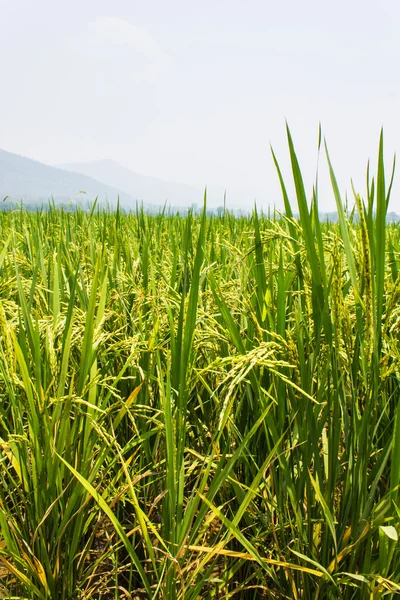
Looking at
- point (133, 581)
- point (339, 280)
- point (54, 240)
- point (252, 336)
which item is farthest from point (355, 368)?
point (54, 240)

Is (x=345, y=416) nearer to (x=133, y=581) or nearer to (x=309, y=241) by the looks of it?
(x=309, y=241)

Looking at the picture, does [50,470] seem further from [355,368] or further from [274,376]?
[355,368]

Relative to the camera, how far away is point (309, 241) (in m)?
0.73

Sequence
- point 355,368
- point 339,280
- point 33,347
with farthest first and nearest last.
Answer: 1. point 33,347
2. point 355,368
3. point 339,280

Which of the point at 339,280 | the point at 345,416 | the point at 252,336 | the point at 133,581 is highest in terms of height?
the point at 339,280

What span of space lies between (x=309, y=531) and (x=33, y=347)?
598mm

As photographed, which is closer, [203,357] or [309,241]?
[309,241]

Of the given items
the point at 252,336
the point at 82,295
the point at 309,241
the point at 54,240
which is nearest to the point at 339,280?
the point at 309,241

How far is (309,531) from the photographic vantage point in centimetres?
79

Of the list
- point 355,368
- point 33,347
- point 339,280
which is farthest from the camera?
point 33,347

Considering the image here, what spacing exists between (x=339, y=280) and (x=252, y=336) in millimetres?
418

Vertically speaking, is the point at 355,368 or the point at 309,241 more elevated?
the point at 309,241

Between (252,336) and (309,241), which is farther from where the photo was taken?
(252,336)

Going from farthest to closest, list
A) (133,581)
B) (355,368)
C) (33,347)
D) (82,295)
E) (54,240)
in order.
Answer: (54,240) < (82,295) < (133,581) < (33,347) < (355,368)
